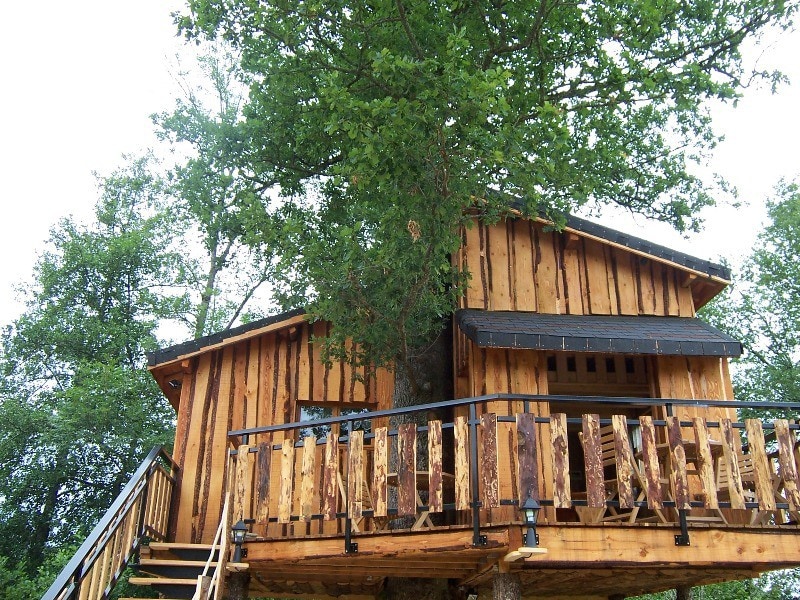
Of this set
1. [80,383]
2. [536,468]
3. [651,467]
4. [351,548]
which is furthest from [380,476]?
[80,383]

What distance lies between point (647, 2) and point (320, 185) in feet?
20.2

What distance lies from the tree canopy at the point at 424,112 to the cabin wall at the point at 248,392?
1689 millimetres

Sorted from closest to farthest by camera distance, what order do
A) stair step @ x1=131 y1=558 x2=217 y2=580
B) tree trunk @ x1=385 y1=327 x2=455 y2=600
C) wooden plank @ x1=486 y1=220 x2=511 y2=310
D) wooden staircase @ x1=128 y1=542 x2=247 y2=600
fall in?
wooden staircase @ x1=128 y1=542 x2=247 y2=600 → stair step @ x1=131 y1=558 x2=217 y2=580 → tree trunk @ x1=385 y1=327 x2=455 y2=600 → wooden plank @ x1=486 y1=220 x2=511 y2=310

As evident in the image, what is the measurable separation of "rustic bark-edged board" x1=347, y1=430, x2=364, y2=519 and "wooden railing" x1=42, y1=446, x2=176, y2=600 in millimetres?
2405

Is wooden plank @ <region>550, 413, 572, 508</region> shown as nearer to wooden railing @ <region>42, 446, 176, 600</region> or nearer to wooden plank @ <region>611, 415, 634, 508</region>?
wooden plank @ <region>611, 415, 634, 508</region>

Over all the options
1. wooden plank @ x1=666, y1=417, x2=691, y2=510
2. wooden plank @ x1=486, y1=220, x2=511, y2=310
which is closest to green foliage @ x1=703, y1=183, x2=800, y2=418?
wooden plank @ x1=486, y1=220, x2=511, y2=310

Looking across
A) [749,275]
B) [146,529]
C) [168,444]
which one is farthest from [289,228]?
[749,275]

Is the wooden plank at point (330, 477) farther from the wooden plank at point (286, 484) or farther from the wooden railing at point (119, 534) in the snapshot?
the wooden railing at point (119, 534)

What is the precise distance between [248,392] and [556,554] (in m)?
6.20

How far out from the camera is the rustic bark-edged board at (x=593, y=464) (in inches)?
263

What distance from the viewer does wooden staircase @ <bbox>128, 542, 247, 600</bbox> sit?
8.25 metres

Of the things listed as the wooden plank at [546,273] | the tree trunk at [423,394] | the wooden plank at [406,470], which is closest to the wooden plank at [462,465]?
the wooden plank at [406,470]

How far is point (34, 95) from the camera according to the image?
3831 cm

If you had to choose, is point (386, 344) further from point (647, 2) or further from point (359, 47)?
point (647, 2)
